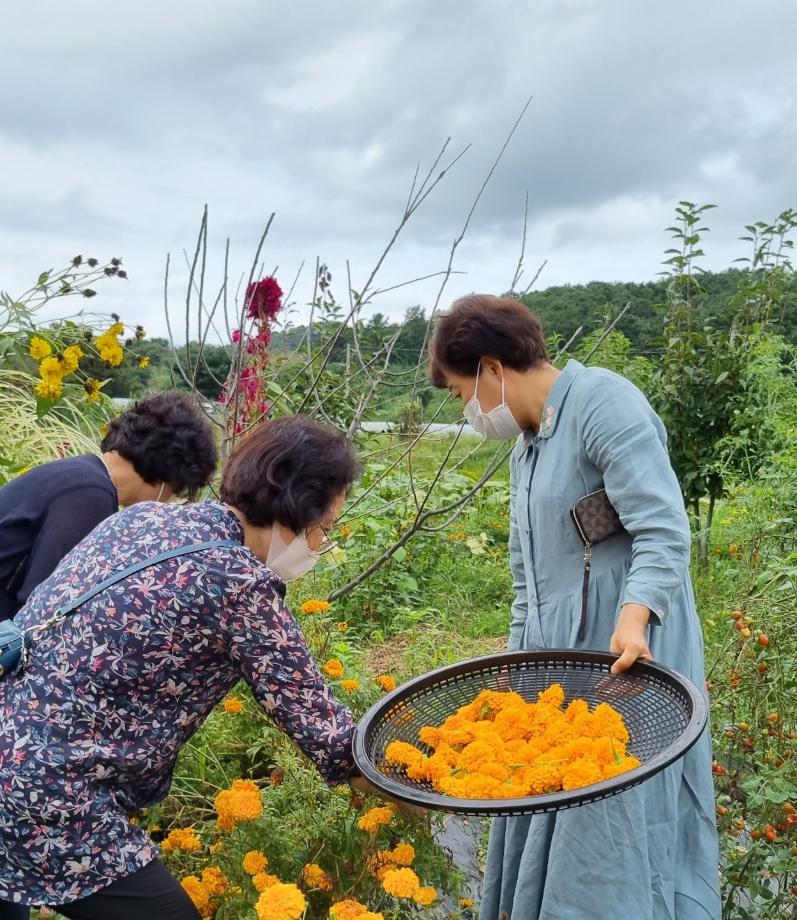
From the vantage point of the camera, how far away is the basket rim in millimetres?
1250

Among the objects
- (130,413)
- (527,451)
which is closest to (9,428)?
(130,413)

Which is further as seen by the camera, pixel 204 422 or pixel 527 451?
pixel 204 422

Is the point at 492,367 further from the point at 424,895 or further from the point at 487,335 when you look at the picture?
the point at 424,895

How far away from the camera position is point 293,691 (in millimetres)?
1480

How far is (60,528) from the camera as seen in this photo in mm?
1968

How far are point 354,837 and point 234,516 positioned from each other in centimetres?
75

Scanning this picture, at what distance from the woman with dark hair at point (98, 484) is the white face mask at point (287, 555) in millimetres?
640

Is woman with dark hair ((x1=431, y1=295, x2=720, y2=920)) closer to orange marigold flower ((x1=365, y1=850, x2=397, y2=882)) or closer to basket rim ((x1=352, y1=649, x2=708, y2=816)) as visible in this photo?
basket rim ((x1=352, y1=649, x2=708, y2=816))

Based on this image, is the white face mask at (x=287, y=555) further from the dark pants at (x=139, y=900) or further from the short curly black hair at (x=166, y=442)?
the short curly black hair at (x=166, y=442)

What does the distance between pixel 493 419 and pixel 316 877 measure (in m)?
0.98

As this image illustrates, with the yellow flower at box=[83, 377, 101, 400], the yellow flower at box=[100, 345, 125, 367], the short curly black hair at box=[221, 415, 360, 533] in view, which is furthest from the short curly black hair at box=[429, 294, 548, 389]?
the yellow flower at box=[83, 377, 101, 400]

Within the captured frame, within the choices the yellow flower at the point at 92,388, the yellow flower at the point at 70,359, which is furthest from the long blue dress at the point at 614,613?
the yellow flower at the point at 92,388

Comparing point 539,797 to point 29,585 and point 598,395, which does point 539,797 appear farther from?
point 29,585

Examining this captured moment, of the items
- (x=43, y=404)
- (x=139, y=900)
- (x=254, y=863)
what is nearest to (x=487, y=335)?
(x=254, y=863)
